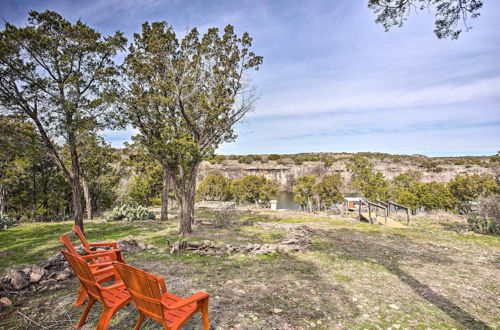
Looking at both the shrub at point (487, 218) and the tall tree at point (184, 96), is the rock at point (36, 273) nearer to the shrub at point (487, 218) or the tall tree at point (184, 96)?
the tall tree at point (184, 96)

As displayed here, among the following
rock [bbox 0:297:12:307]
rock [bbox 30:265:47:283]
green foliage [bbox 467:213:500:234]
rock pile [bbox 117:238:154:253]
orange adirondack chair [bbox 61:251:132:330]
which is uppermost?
orange adirondack chair [bbox 61:251:132:330]

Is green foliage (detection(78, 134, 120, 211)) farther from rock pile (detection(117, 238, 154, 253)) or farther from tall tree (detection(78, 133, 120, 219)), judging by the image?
rock pile (detection(117, 238, 154, 253))

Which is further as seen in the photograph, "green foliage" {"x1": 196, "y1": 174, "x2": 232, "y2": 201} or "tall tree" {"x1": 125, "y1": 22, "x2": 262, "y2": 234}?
"green foliage" {"x1": 196, "y1": 174, "x2": 232, "y2": 201}

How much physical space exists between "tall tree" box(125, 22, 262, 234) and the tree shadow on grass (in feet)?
19.8

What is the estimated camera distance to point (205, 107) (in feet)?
30.3

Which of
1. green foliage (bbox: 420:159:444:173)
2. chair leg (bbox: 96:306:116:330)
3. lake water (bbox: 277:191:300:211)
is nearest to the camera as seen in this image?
chair leg (bbox: 96:306:116:330)

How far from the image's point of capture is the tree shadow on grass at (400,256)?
3631 mm

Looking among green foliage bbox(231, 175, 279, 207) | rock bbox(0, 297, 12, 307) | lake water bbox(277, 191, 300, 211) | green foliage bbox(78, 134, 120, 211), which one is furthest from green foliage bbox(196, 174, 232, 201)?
rock bbox(0, 297, 12, 307)

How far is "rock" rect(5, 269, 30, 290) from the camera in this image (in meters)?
4.09

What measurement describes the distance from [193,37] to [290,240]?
28.6 ft

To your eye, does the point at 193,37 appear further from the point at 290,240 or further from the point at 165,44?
the point at 290,240

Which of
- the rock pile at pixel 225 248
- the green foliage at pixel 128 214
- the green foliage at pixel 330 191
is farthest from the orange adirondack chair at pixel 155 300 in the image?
the green foliage at pixel 330 191

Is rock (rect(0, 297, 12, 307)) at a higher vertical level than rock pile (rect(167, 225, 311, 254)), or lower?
higher

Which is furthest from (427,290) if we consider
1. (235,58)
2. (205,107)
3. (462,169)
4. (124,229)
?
(462,169)
